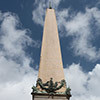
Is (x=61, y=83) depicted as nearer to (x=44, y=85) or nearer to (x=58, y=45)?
(x=44, y=85)

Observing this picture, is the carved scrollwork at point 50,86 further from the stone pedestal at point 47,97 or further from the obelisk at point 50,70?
the stone pedestal at point 47,97

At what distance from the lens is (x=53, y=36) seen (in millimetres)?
12508

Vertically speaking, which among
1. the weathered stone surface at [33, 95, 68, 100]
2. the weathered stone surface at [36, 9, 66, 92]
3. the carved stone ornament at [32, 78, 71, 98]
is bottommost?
the weathered stone surface at [33, 95, 68, 100]

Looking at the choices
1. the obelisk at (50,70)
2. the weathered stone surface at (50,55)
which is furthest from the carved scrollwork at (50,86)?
the weathered stone surface at (50,55)

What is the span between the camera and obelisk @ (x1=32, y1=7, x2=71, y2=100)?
33.5ft

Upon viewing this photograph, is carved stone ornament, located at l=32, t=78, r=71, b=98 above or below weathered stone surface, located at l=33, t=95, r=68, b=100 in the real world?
above

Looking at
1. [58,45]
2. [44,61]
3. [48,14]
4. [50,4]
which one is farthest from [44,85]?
[50,4]

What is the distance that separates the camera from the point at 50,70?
1102 cm

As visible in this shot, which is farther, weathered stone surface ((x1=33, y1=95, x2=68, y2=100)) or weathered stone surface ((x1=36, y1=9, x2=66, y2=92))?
weathered stone surface ((x1=36, y1=9, x2=66, y2=92))

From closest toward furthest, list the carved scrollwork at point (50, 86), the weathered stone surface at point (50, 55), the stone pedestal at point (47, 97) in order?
the stone pedestal at point (47, 97) → the carved scrollwork at point (50, 86) → the weathered stone surface at point (50, 55)

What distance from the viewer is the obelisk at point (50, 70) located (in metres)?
10.2

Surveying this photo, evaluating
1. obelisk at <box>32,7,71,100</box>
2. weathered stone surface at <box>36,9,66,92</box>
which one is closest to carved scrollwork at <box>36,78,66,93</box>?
obelisk at <box>32,7,71,100</box>

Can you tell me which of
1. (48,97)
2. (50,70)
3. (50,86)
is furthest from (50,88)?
(50,70)

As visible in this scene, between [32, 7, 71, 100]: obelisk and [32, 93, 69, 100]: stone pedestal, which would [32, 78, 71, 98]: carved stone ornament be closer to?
[32, 7, 71, 100]: obelisk
